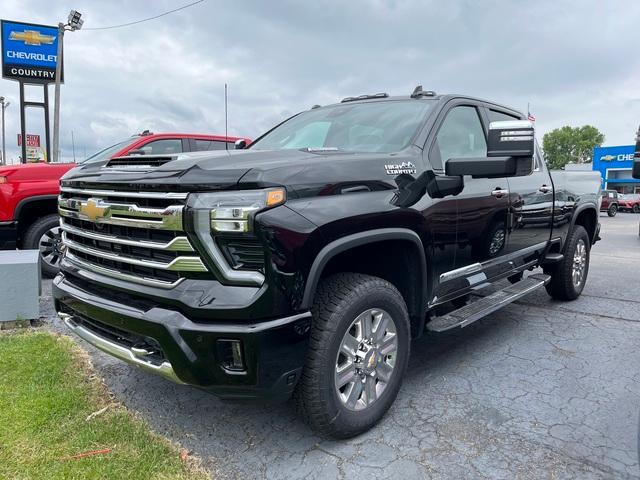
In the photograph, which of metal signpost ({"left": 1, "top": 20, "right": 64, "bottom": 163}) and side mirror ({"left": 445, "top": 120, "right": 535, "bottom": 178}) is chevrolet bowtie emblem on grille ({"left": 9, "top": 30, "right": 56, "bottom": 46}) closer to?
metal signpost ({"left": 1, "top": 20, "right": 64, "bottom": 163})

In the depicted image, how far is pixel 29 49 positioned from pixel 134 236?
20.0m

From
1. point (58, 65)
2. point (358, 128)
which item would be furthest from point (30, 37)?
point (358, 128)

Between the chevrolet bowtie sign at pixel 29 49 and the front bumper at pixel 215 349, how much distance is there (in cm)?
1960

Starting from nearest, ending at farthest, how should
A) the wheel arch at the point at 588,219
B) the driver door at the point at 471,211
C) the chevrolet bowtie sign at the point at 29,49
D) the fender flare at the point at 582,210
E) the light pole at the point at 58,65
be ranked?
the driver door at the point at 471,211
the fender flare at the point at 582,210
the wheel arch at the point at 588,219
the light pole at the point at 58,65
the chevrolet bowtie sign at the point at 29,49

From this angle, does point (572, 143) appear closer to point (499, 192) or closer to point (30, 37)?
point (30, 37)

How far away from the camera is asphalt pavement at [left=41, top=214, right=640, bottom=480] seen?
2480 millimetres

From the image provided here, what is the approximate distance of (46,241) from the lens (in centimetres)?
597

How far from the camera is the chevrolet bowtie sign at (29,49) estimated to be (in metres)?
18.2

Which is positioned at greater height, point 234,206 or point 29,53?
point 29,53

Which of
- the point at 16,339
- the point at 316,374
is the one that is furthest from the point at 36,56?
the point at 316,374

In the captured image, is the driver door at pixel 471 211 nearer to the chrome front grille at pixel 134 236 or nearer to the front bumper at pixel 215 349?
the front bumper at pixel 215 349

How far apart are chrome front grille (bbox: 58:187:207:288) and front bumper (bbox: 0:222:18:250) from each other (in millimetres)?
3532

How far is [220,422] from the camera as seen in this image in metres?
2.92

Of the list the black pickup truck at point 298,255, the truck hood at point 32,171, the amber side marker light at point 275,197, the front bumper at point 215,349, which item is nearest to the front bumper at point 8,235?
the truck hood at point 32,171
